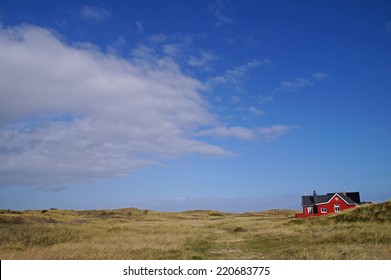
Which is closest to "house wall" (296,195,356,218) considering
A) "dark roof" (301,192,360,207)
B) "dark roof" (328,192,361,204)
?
"dark roof" (301,192,360,207)

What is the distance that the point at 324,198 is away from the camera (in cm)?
6350

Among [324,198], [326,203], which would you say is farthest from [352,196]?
[326,203]

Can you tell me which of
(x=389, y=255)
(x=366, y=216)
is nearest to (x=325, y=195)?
(x=366, y=216)

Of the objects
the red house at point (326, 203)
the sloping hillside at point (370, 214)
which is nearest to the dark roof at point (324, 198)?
the red house at point (326, 203)

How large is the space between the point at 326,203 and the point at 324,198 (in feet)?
4.85

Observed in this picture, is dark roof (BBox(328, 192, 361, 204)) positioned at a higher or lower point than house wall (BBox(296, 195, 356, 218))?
higher

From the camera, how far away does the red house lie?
6184 centimetres

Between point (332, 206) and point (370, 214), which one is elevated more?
point (332, 206)

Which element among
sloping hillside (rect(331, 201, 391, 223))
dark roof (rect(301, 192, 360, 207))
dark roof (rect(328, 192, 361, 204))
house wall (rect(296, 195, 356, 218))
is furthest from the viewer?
dark roof (rect(328, 192, 361, 204))

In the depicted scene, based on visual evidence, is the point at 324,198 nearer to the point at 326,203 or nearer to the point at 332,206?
the point at 326,203

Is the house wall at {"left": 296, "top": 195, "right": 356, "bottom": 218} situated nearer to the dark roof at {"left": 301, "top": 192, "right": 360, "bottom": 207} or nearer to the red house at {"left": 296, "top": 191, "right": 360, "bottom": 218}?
the red house at {"left": 296, "top": 191, "right": 360, "bottom": 218}

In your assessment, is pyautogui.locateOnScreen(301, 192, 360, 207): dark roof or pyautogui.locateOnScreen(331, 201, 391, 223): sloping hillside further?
pyautogui.locateOnScreen(301, 192, 360, 207): dark roof

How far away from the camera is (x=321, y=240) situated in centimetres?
2197
